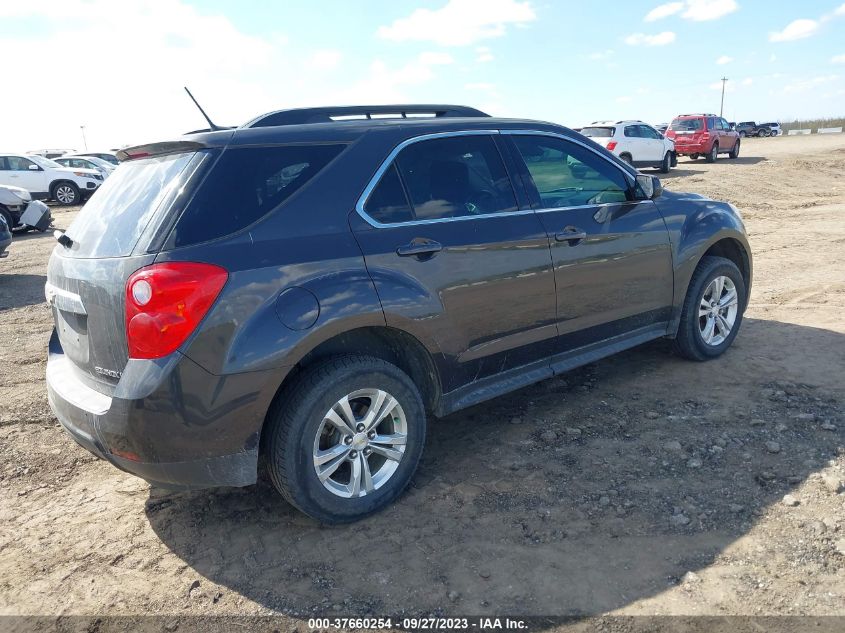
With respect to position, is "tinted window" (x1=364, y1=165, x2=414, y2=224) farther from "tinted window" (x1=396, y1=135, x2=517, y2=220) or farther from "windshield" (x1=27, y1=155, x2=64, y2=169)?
"windshield" (x1=27, y1=155, x2=64, y2=169)

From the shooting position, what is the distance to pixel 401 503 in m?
3.45

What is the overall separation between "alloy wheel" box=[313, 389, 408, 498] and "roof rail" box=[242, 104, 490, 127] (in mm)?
1484

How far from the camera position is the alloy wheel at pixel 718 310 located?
16.8 ft

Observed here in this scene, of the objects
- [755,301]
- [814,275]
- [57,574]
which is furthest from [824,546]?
[814,275]

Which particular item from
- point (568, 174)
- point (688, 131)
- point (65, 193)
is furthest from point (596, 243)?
point (688, 131)

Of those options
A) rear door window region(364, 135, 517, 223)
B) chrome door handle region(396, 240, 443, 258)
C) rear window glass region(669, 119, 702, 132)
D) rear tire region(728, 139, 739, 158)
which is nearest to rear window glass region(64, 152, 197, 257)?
rear door window region(364, 135, 517, 223)

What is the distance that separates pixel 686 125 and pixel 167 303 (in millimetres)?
26744

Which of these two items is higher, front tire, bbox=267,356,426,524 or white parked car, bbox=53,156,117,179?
white parked car, bbox=53,156,117,179

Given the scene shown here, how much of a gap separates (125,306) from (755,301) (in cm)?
623

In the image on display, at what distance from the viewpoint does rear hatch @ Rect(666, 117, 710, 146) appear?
2545cm

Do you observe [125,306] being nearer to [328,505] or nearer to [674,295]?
[328,505]

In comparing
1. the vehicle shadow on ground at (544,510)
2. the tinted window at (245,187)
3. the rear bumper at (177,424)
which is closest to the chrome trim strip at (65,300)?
the rear bumper at (177,424)

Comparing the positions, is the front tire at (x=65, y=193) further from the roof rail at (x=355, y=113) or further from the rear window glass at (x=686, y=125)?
the rear window glass at (x=686, y=125)

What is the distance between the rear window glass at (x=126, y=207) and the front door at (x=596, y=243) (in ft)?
6.47
